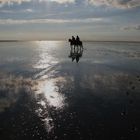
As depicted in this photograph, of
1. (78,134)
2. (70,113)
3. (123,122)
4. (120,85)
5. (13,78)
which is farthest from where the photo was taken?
(13,78)

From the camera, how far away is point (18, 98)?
46.5ft

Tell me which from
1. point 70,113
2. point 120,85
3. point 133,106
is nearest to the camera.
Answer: point 70,113

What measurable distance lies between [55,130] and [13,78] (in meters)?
11.0

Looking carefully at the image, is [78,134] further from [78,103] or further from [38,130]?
[78,103]

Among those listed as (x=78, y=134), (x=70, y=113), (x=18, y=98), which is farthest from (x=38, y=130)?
(x=18, y=98)

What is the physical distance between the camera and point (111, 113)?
11891 millimetres

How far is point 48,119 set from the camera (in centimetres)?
1103

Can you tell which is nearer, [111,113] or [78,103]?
[111,113]

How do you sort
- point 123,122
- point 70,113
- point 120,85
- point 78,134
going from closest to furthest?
point 78,134 < point 123,122 < point 70,113 < point 120,85

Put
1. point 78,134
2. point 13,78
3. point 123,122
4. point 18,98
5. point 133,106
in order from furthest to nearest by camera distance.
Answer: point 13,78
point 18,98
point 133,106
point 123,122
point 78,134

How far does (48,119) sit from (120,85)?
26.4 ft

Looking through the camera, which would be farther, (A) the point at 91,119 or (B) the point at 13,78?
(B) the point at 13,78

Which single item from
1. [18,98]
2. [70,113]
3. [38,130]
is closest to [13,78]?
[18,98]

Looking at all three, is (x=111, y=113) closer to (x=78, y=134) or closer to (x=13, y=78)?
(x=78, y=134)
